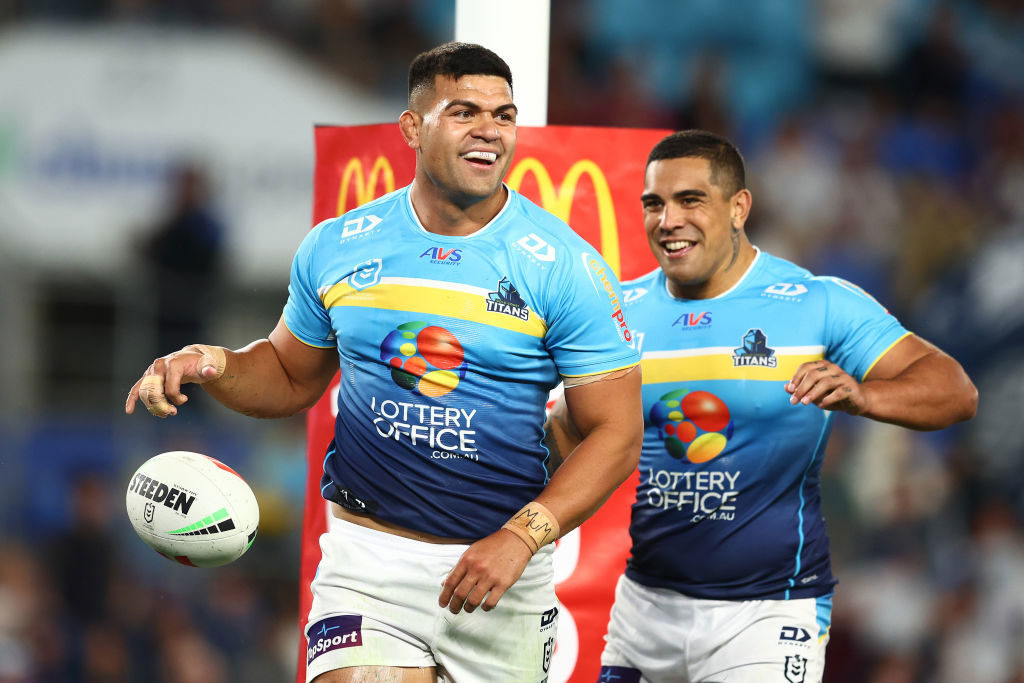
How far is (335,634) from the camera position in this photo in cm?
328

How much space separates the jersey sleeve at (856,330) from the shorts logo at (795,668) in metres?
0.89

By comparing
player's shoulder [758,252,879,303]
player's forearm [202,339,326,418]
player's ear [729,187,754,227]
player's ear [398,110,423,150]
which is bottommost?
player's forearm [202,339,326,418]

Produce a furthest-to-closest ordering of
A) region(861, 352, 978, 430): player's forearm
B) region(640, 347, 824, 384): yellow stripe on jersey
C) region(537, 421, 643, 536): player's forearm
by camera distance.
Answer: region(640, 347, 824, 384): yellow stripe on jersey
region(861, 352, 978, 430): player's forearm
region(537, 421, 643, 536): player's forearm

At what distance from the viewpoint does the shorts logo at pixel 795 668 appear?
3.82 metres

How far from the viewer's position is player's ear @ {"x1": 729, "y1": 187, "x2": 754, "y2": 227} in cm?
426

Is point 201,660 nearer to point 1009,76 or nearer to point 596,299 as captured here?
point 596,299

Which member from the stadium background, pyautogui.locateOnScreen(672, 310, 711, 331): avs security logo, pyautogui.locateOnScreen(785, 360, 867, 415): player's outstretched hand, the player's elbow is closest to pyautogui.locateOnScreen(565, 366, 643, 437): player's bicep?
pyautogui.locateOnScreen(785, 360, 867, 415): player's outstretched hand

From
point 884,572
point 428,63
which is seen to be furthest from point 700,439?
point 884,572

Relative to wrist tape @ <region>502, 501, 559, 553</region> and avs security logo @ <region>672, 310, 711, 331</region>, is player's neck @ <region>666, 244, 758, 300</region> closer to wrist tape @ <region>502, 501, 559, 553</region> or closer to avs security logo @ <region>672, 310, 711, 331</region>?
avs security logo @ <region>672, 310, 711, 331</region>

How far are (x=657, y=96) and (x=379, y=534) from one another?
8.09m

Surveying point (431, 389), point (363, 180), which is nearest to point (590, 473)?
point (431, 389)

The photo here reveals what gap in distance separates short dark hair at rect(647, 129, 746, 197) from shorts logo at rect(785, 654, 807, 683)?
1.53 meters

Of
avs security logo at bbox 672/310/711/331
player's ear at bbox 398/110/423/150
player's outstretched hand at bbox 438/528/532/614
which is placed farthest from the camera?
avs security logo at bbox 672/310/711/331

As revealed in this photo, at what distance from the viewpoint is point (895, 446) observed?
8344 mm
